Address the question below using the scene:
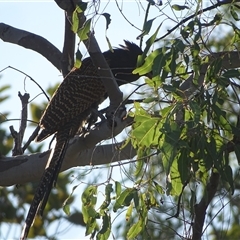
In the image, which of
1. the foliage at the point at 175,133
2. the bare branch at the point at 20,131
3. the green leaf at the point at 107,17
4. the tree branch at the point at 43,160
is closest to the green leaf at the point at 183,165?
the foliage at the point at 175,133

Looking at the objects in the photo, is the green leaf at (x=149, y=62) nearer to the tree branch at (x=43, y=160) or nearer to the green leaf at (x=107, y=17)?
the green leaf at (x=107, y=17)

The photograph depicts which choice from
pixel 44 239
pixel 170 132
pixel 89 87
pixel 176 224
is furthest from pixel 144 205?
pixel 44 239

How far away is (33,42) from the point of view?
16.6 feet

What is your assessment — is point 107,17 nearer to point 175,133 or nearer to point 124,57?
point 175,133

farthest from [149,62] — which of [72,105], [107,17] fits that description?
[72,105]

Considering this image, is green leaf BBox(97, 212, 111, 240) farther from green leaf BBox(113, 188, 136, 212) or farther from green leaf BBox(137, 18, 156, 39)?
green leaf BBox(137, 18, 156, 39)

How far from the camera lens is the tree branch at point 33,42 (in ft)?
16.5

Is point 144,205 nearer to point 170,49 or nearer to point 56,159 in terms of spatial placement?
point 170,49

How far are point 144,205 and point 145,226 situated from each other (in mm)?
99

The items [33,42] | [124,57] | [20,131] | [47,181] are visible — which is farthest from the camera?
[124,57]

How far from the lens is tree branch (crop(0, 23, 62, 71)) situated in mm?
5027

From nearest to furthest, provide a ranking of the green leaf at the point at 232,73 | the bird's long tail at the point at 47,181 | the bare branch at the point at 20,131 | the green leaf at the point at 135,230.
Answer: the green leaf at the point at 232,73, the green leaf at the point at 135,230, the bird's long tail at the point at 47,181, the bare branch at the point at 20,131

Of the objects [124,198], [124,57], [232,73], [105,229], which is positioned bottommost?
[105,229]

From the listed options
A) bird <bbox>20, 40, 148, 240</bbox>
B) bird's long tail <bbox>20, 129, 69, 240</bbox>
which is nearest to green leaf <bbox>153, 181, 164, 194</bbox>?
bird's long tail <bbox>20, 129, 69, 240</bbox>
